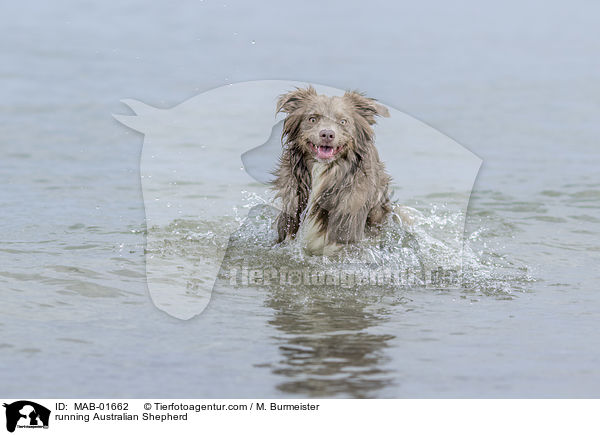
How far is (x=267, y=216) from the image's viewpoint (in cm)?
932

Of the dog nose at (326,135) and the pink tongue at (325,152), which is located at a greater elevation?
the dog nose at (326,135)

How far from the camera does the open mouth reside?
7.61 m

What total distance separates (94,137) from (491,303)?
8.30 meters

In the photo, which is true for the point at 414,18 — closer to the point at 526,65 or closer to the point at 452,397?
the point at 526,65

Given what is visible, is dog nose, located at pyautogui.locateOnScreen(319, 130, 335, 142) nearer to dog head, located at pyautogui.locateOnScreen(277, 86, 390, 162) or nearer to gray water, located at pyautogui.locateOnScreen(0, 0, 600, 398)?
dog head, located at pyautogui.locateOnScreen(277, 86, 390, 162)

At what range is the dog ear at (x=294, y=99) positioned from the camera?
7719mm
